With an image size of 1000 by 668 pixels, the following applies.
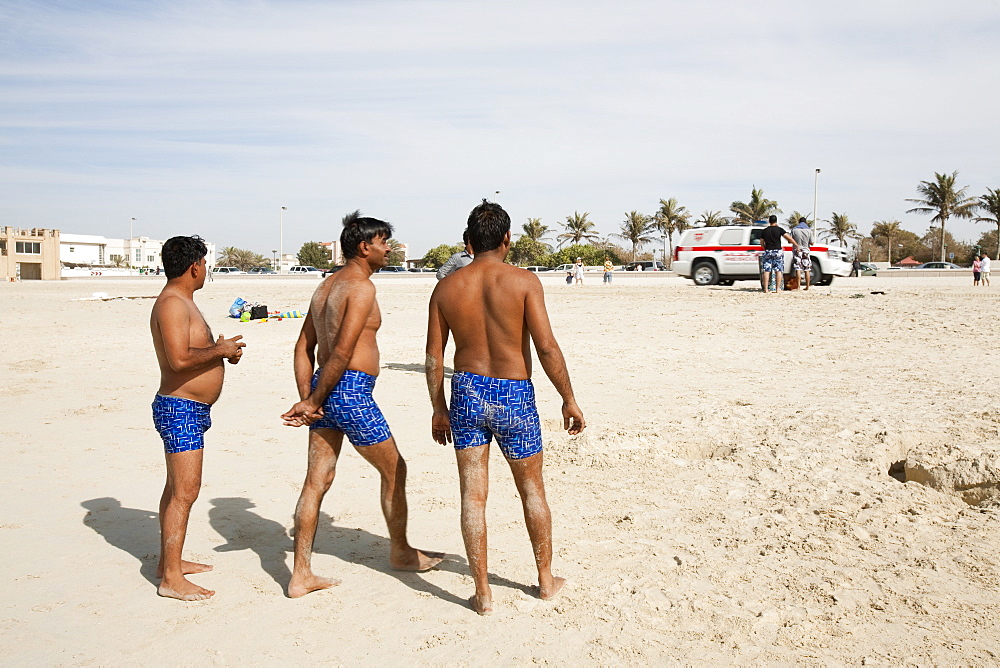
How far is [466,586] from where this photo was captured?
4293 mm

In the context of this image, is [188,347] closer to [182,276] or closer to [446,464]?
[182,276]

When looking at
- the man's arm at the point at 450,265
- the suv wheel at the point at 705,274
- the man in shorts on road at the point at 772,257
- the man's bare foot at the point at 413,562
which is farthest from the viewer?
the suv wheel at the point at 705,274

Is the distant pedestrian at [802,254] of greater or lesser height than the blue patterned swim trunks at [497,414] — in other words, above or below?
above

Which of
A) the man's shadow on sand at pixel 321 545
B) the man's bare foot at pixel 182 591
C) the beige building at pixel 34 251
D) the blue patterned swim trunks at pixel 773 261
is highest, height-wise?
the beige building at pixel 34 251

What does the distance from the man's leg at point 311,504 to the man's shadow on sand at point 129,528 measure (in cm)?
82

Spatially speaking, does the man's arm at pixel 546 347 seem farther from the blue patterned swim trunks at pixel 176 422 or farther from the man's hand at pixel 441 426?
the blue patterned swim trunks at pixel 176 422

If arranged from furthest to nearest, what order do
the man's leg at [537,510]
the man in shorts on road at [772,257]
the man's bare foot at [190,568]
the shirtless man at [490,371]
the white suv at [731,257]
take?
1. the white suv at [731,257]
2. the man in shorts on road at [772,257]
3. the man's bare foot at [190,568]
4. the man's leg at [537,510]
5. the shirtless man at [490,371]

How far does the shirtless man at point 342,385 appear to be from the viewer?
3930mm

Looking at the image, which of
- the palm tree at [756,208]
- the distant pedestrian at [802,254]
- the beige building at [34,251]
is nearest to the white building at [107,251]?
the beige building at [34,251]

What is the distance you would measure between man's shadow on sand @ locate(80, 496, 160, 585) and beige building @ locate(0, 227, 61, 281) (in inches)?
2964

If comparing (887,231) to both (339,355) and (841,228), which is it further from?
(339,355)

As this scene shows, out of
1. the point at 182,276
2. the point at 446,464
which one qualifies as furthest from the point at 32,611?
the point at 446,464

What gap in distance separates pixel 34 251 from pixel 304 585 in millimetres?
82586

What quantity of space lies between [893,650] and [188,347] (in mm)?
3520
